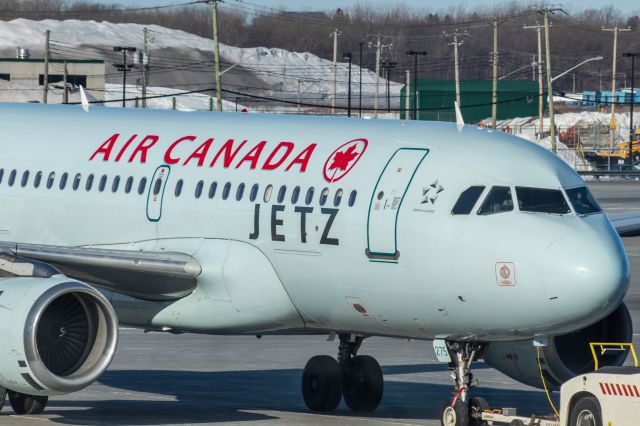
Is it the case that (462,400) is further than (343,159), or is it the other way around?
(343,159)

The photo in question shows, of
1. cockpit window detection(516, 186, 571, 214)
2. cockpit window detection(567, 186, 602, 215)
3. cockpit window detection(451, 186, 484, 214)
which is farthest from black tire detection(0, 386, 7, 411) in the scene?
cockpit window detection(567, 186, 602, 215)

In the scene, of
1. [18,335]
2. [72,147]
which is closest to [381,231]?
[18,335]

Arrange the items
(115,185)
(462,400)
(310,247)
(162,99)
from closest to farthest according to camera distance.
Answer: (462,400)
(310,247)
(115,185)
(162,99)

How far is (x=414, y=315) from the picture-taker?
18.8 metres

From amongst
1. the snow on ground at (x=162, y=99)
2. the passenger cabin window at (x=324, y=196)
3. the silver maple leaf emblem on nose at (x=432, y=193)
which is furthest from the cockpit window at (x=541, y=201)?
the snow on ground at (x=162, y=99)

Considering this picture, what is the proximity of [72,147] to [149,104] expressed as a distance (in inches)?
4920

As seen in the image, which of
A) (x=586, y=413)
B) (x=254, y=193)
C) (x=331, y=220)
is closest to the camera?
(x=586, y=413)

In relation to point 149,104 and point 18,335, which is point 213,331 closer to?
point 18,335

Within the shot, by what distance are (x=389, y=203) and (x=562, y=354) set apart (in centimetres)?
340

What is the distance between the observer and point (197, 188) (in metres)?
21.0

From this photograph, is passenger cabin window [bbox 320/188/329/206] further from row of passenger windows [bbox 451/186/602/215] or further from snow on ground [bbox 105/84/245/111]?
snow on ground [bbox 105/84/245/111]

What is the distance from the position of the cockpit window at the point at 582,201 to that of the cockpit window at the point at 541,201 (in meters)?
0.16

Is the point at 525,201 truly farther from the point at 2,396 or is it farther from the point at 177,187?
the point at 2,396

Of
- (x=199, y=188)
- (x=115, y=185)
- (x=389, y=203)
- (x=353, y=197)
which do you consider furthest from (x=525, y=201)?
(x=115, y=185)
